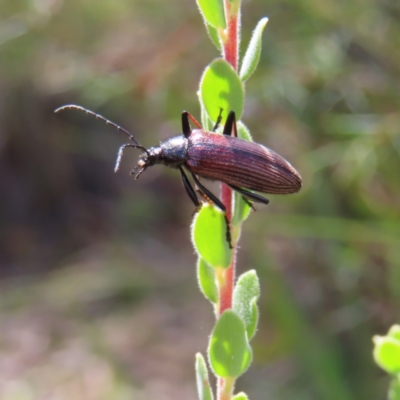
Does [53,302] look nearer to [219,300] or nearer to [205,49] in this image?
[205,49]

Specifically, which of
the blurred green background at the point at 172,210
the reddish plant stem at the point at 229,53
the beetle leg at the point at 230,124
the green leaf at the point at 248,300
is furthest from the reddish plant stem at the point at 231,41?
the blurred green background at the point at 172,210

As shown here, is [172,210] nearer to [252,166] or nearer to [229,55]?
[252,166]

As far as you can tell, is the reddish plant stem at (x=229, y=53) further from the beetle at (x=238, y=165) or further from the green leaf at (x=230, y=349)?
the beetle at (x=238, y=165)

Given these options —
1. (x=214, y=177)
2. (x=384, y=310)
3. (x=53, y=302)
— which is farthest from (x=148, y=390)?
(x=214, y=177)

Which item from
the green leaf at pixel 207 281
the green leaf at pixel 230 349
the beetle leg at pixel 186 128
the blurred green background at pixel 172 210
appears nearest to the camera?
the green leaf at pixel 230 349

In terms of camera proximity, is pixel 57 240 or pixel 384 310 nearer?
pixel 384 310

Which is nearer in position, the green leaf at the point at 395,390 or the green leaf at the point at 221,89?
the green leaf at the point at 221,89

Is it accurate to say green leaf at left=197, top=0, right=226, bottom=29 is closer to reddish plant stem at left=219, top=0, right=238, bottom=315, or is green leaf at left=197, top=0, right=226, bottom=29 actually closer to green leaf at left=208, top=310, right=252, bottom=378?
reddish plant stem at left=219, top=0, right=238, bottom=315
